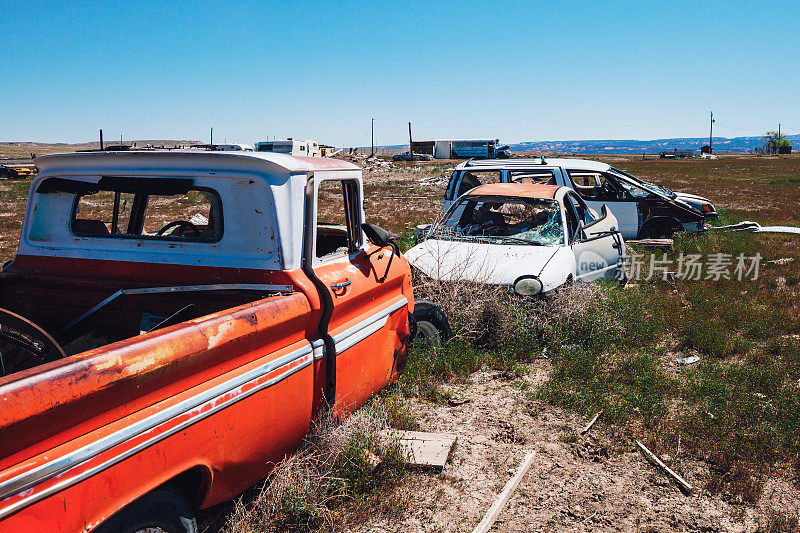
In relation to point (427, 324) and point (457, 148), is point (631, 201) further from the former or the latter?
point (457, 148)

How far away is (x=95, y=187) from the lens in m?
4.15

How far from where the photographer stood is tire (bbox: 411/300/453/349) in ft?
19.4

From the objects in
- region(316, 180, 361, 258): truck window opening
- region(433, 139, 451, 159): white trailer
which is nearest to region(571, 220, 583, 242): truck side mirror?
region(316, 180, 361, 258): truck window opening

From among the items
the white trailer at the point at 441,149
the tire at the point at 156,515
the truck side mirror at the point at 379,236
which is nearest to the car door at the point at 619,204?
the truck side mirror at the point at 379,236

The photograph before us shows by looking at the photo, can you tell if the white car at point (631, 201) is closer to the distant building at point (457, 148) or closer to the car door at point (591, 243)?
the car door at point (591, 243)

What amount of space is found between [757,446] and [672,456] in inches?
25.9

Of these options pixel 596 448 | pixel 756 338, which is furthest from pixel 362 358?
pixel 756 338

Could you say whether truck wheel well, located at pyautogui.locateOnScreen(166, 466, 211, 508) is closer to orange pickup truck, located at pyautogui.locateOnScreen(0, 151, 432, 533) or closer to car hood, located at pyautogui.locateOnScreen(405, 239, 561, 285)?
orange pickup truck, located at pyautogui.locateOnScreen(0, 151, 432, 533)

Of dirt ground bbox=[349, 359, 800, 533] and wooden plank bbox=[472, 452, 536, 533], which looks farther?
dirt ground bbox=[349, 359, 800, 533]

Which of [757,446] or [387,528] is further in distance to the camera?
[757,446]

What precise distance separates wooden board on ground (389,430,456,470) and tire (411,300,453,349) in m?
1.45

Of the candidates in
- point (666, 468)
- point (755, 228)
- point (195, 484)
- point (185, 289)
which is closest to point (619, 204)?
point (755, 228)

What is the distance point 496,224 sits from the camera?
8617mm

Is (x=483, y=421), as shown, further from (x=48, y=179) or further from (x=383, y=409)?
(x=48, y=179)
